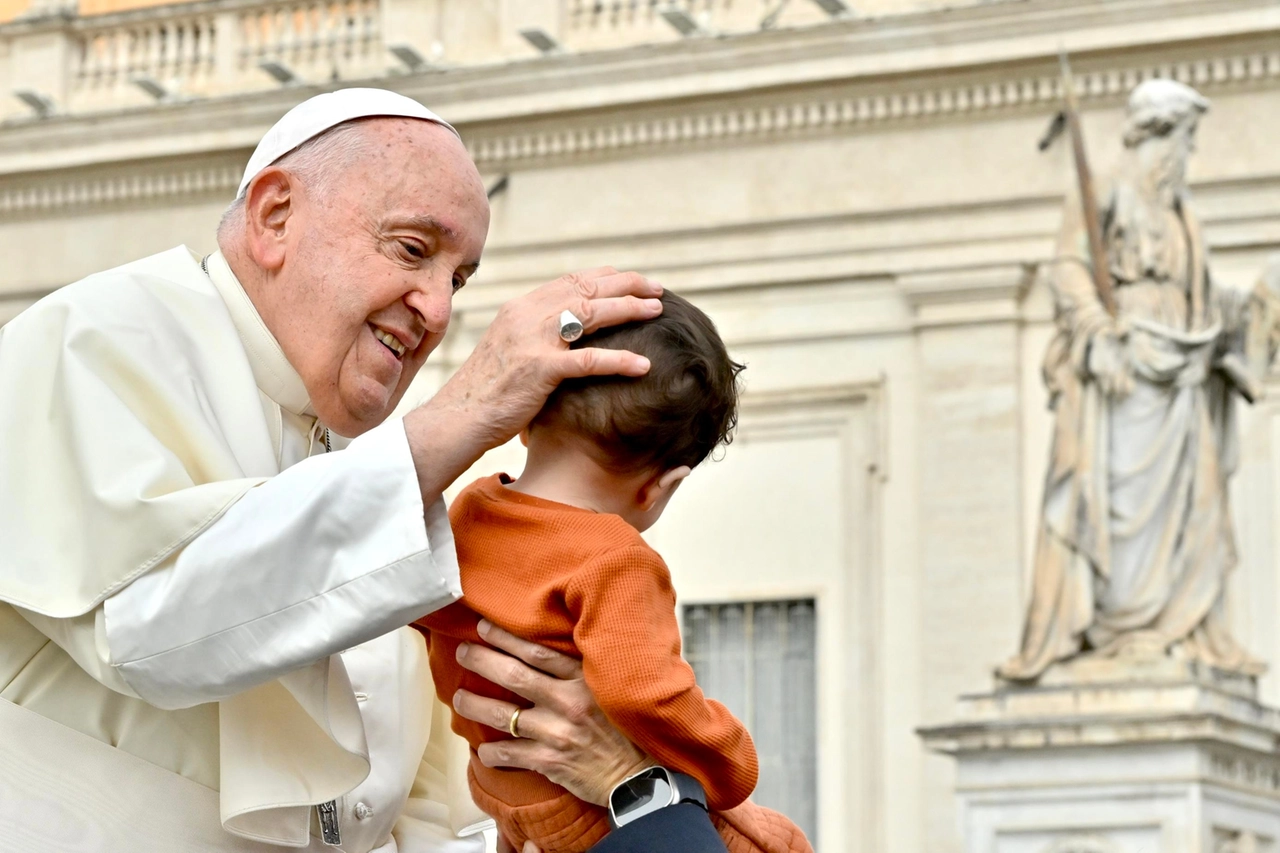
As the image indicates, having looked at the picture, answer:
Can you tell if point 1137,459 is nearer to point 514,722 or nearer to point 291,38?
point 514,722

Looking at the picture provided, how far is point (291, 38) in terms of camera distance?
15.6 m

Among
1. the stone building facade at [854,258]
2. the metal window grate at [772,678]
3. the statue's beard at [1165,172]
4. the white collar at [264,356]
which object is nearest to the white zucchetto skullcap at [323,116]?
the white collar at [264,356]

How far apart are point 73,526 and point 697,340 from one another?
2.25 ft

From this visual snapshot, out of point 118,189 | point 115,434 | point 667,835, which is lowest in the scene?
point 667,835

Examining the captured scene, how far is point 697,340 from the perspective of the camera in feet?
8.11

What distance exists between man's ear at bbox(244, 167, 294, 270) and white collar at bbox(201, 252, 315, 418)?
54 mm

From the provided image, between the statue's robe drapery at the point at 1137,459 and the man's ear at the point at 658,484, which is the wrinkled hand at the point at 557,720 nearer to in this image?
the man's ear at the point at 658,484

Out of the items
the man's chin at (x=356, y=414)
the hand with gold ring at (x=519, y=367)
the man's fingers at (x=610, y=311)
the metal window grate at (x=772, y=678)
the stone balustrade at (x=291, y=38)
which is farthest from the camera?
the stone balustrade at (x=291, y=38)

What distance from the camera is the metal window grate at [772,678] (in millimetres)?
13133

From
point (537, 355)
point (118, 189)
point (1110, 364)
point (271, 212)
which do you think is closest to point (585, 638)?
point (537, 355)

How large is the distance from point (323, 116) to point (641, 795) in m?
0.85

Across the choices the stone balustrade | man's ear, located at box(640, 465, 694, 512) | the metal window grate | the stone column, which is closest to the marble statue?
the stone column

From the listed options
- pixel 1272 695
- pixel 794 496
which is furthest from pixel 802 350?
pixel 1272 695

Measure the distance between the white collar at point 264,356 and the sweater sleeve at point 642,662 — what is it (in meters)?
0.44
